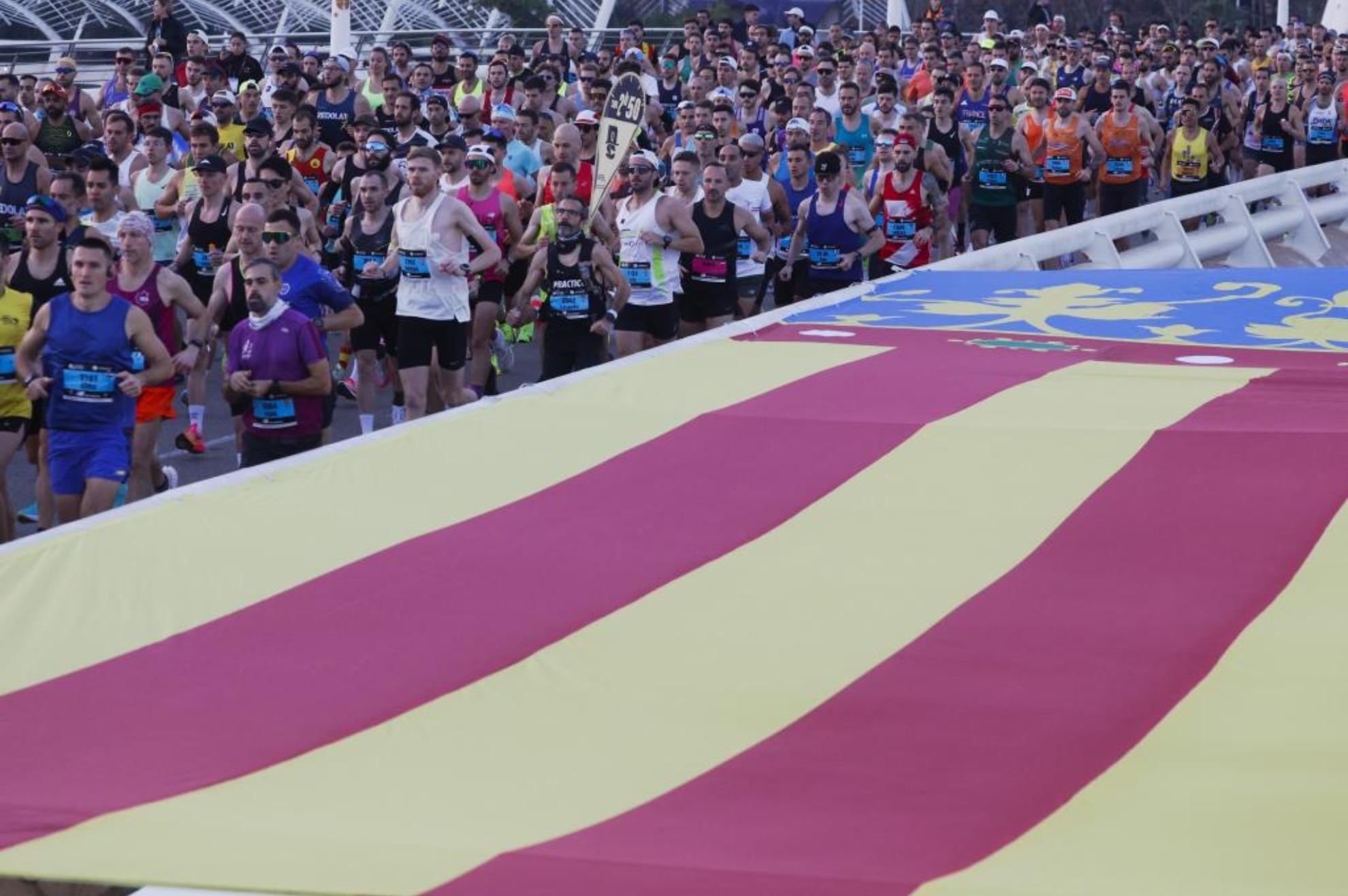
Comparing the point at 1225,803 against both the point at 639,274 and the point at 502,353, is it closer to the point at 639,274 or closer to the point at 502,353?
the point at 639,274

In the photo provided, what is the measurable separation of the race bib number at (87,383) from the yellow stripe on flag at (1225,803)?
5.67m

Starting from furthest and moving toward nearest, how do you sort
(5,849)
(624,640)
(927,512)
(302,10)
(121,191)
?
(302,10), (121,191), (927,512), (624,640), (5,849)

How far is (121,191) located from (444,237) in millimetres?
3792

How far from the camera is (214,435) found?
13.8 metres

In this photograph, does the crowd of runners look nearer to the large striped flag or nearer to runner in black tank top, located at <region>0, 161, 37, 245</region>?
runner in black tank top, located at <region>0, 161, 37, 245</region>

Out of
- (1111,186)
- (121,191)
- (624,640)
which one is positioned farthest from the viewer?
(1111,186)

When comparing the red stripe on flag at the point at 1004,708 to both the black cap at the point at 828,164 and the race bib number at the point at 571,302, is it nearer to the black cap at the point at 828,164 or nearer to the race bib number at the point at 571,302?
the race bib number at the point at 571,302

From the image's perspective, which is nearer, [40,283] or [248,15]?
[40,283]

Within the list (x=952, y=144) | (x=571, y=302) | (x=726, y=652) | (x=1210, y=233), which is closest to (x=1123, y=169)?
(x=952, y=144)

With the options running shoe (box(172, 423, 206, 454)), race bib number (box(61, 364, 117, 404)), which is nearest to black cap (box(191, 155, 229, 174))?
running shoe (box(172, 423, 206, 454))

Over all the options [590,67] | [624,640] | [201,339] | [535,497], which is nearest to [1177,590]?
[624,640]

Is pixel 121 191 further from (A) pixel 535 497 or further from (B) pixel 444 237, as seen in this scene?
(A) pixel 535 497

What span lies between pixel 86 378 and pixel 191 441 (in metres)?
3.48

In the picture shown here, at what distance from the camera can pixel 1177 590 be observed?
18.8 feet
